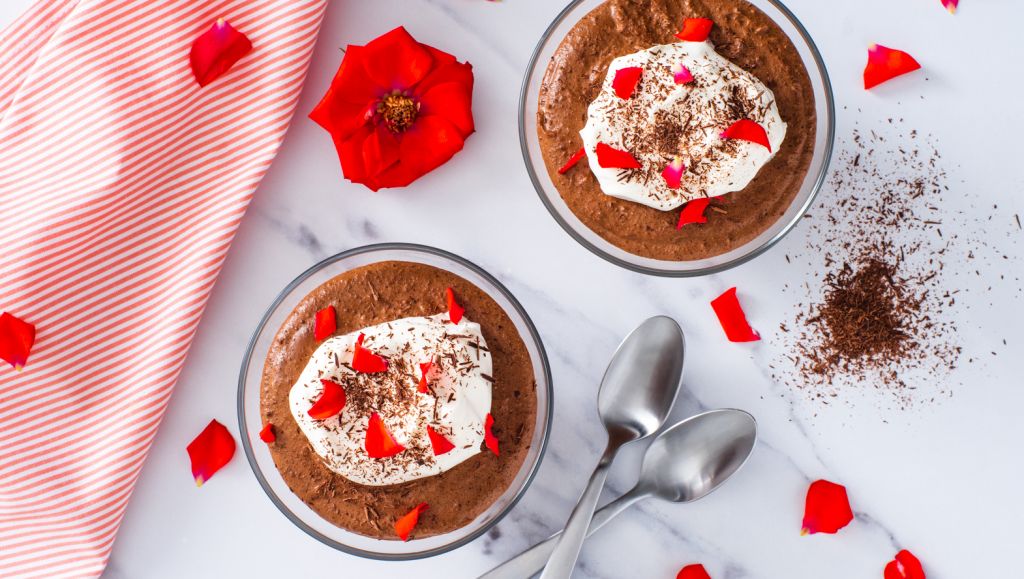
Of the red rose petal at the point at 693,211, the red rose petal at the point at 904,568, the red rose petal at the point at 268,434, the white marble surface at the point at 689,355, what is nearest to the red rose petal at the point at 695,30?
the red rose petal at the point at 693,211

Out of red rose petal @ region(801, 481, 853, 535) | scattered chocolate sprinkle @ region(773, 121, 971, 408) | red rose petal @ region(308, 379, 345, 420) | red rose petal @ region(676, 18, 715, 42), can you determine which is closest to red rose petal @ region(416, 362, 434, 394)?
red rose petal @ region(308, 379, 345, 420)

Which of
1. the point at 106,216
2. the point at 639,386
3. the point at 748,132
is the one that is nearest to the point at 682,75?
the point at 748,132

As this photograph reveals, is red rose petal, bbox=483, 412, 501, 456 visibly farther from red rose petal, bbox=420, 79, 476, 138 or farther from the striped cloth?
the striped cloth

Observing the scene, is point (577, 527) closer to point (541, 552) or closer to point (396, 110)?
point (541, 552)

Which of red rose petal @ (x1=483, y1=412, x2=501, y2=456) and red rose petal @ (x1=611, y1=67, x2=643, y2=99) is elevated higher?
red rose petal @ (x1=611, y1=67, x2=643, y2=99)

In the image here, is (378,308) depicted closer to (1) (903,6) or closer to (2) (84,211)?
(2) (84,211)

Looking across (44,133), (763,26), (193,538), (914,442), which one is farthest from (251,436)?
(914,442)
